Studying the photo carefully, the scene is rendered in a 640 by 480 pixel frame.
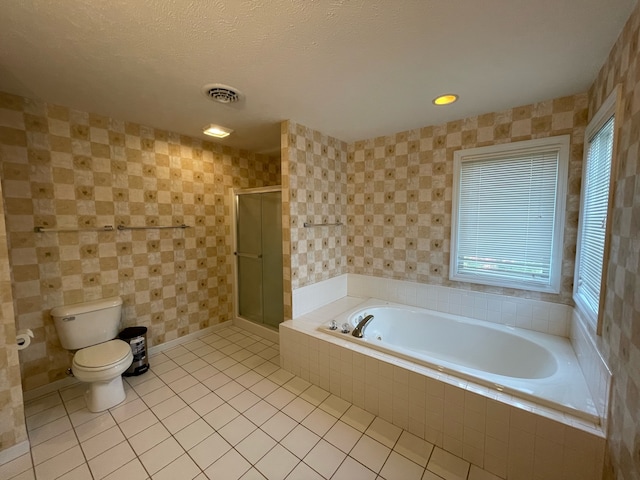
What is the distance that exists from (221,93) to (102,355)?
81.5 inches

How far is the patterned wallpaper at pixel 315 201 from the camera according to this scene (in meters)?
2.30

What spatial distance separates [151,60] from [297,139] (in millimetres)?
1183

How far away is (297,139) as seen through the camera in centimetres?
232

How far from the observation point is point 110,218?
2.21 m

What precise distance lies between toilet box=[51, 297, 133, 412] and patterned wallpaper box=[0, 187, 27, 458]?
318 mm

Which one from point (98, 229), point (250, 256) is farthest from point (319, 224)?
point (98, 229)

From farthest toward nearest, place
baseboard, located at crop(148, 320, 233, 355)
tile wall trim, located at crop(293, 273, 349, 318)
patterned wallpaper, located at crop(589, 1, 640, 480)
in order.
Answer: baseboard, located at crop(148, 320, 233, 355), tile wall trim, located at crop(293, 273, 349, 318), patterned wallpaper, located at crop(589, 1, 640, 480)

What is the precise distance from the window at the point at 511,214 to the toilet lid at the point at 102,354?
285cm

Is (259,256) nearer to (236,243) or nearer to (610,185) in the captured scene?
(236,243)

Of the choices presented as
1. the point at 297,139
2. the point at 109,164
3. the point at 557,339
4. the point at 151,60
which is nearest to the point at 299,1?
the point at 151,60

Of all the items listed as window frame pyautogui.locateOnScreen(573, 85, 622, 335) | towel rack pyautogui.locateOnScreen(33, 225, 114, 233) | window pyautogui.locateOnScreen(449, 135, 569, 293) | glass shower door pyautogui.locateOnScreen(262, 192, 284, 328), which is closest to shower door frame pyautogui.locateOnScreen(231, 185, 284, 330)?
glass shower door pyautogui.locateOnScreen(262, 192, 284, 328)

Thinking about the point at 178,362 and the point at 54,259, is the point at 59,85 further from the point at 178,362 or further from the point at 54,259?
the point at 178,362

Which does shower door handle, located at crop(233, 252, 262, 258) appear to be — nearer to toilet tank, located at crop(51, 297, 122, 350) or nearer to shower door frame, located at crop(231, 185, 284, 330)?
shower door frame, located at crop(231, 185, 284, 330)

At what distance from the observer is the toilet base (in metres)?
1.81
